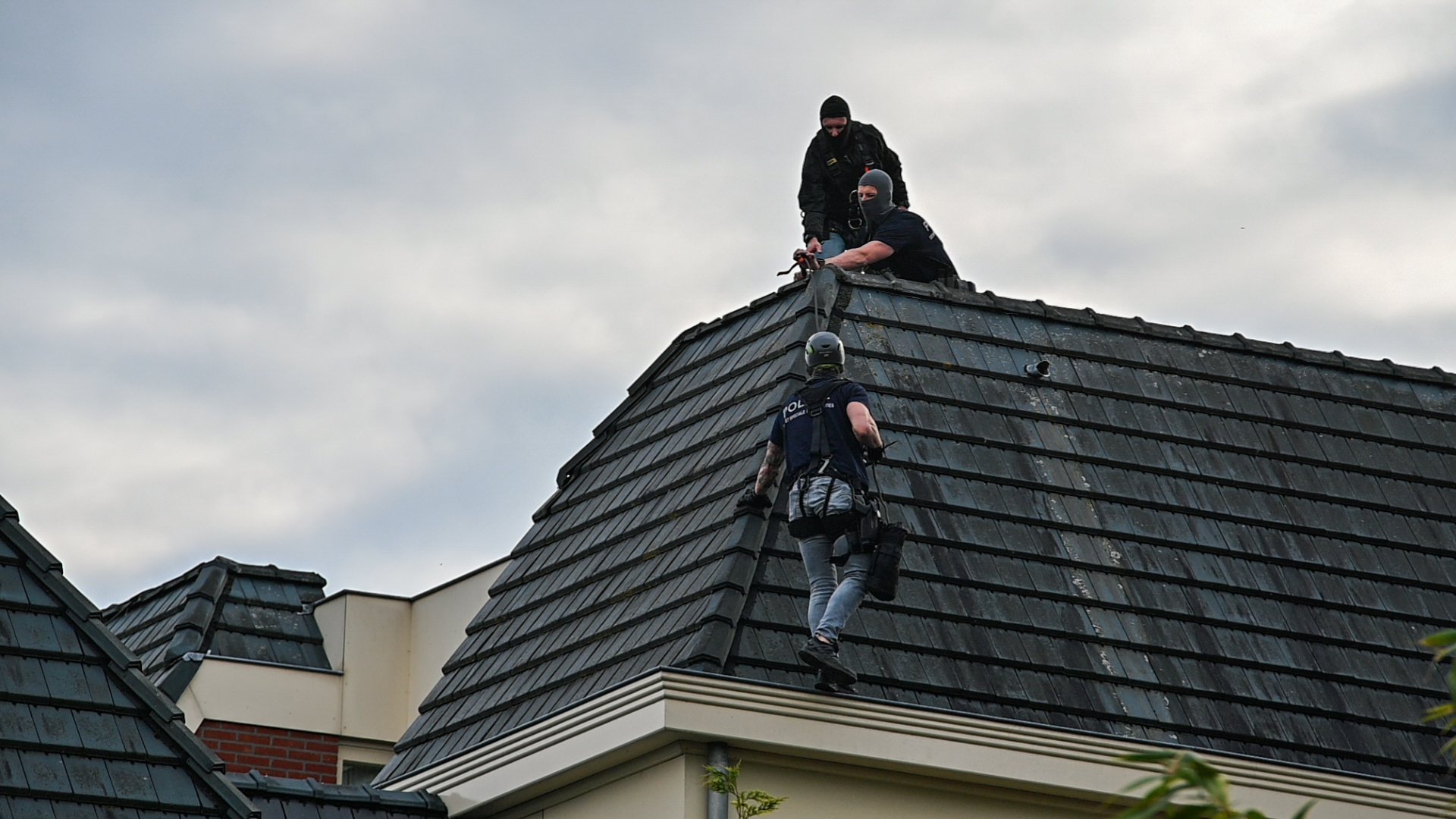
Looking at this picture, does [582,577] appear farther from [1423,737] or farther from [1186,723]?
[1423,737]

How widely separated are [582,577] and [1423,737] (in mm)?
5508

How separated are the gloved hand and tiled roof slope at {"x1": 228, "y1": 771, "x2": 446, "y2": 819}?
2.72m

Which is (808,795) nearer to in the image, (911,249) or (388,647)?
(911,249)

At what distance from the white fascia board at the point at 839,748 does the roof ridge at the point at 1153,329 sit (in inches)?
152

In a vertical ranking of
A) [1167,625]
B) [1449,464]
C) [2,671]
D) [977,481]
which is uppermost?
[1449,464]

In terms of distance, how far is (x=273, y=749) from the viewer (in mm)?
20312

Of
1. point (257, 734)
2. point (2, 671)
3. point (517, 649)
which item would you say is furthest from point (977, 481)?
point (257, 734)

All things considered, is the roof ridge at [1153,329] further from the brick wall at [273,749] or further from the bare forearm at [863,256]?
the brick wall at [273,749]

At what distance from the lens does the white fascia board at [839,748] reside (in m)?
13.1

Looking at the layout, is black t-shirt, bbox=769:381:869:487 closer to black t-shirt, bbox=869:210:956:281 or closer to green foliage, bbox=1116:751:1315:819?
black t-shirt, bbox=869:210:956:281

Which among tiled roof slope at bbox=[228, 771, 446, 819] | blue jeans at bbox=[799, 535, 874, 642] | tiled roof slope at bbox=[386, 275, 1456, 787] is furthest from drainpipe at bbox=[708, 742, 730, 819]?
tiled roof slope at bbox=[228, 771, 446, 819]

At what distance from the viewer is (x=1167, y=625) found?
15156mm

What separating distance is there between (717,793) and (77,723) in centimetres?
340

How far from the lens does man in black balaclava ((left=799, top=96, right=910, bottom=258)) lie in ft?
60.3
